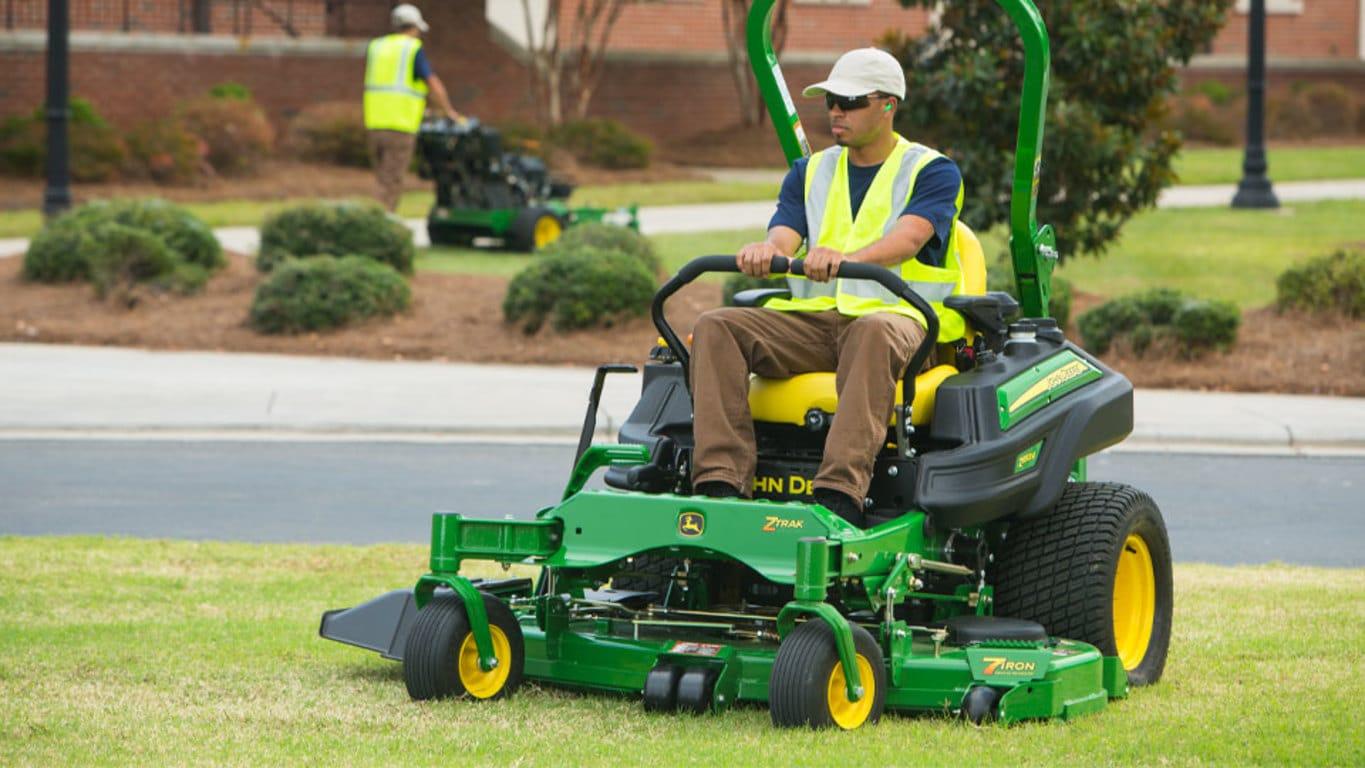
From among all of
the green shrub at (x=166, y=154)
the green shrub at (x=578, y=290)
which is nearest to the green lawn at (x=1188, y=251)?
the green shrub at (x=578, y=290)

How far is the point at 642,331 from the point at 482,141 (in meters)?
4.52

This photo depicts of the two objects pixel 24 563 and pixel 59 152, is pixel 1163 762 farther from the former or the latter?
pixel 59 152

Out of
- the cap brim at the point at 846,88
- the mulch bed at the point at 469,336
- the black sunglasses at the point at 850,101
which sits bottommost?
the mulch bed at the point at 469,336

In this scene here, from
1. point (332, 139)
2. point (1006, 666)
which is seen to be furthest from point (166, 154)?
point (1006, 666)

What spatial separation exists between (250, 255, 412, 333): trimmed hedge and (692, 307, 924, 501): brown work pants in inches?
457

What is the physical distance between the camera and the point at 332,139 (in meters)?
30.7

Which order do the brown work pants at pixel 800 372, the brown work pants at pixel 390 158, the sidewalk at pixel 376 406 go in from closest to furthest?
the brown work pants at pixel 800 372 < the sidewalk at pixel 376 406 < the brown work pants at pixel 390 158

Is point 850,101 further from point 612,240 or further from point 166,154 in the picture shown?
point 166,154

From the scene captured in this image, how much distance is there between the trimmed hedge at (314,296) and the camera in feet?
60.0

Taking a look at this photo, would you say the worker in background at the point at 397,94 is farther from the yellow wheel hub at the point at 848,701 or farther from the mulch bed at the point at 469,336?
the yellow wheel hub at the point at 848,701

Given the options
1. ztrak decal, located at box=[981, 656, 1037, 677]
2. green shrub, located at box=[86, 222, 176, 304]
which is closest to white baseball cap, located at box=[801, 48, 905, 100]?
ztrak decal, located at box=[981, 656, 1037, 677]

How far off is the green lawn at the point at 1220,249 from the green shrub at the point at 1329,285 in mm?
1121

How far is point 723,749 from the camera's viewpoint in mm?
6047

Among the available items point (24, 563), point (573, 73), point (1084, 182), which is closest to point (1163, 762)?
point (24, 563)
